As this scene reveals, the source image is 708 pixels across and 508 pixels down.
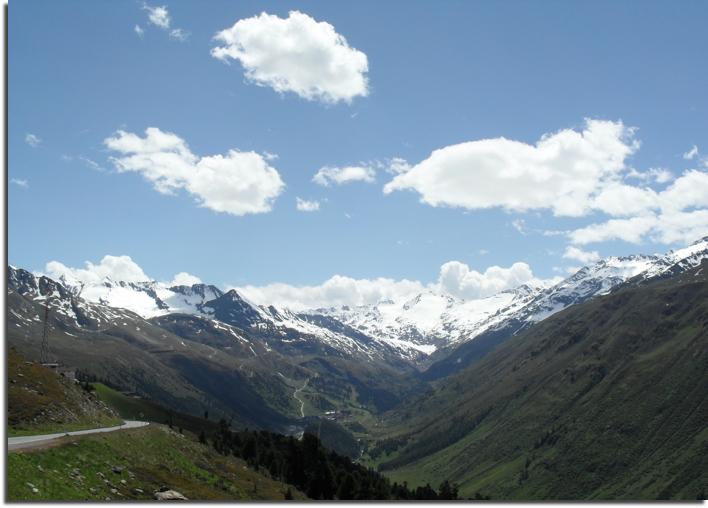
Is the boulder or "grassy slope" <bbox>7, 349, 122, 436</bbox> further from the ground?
"grassy slope" <bbox>7, 349, 122, 436</bbox>

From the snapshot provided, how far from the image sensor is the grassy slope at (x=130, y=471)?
140 feet

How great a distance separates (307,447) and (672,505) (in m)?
126

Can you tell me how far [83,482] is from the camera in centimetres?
4812

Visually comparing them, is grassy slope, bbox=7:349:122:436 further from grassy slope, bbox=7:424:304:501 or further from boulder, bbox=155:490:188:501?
boulder, bbox=155:490:188:501

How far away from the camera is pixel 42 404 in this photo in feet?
262

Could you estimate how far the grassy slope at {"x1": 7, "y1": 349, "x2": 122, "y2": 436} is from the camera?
72.4 meters

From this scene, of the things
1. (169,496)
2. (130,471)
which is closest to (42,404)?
(130,471)

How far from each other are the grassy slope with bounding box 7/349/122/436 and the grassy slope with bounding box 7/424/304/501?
27.6ft

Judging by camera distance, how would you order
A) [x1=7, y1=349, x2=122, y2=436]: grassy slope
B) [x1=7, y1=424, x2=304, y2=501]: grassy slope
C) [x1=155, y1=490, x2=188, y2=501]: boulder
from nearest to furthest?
[x1=7, y1=424, x2=304, y2=501]: grassy slope, [x1=155, y1=490, x2=188, y2=501]: boulder, [x1=7, y1=349, x2=122, y2=436]: grassy slope

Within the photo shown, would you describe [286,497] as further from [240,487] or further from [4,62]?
[4,62]

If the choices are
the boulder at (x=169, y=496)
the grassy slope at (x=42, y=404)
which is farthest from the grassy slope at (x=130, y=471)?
the grassy slope at (x=42, y=404)

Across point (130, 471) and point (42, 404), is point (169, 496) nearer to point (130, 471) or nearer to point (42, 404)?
point (130, 471)

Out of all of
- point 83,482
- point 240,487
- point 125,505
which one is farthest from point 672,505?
point 240,487

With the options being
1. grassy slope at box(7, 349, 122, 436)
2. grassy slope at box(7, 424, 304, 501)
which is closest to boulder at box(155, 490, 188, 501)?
grassy slope at box(7, 424, 304, 501)
